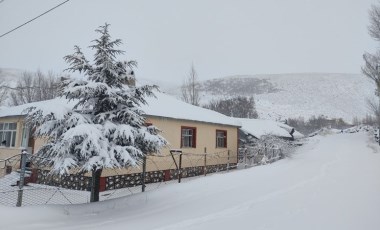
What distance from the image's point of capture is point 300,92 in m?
105

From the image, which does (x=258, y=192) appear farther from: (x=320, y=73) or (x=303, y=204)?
(x=320, y=73)

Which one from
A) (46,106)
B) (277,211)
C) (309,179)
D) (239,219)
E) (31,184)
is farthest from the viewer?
(31,184)

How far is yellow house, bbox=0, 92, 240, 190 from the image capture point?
1421 cm

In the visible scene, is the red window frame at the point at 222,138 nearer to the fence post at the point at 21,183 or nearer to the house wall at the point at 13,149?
the house wall at the point at 13,149

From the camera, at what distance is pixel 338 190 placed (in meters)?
10.1

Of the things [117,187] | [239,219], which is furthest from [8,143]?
[239,219]

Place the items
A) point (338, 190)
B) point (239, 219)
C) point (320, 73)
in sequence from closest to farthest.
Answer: point (239, 219) < point (338, 190) < point (320, 73)

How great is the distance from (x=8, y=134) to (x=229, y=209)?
13.2m

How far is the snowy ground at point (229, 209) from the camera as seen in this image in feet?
21.8

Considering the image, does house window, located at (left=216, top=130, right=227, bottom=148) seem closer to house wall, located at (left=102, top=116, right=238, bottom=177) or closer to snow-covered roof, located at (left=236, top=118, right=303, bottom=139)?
house wall, located at (left=102, top=116, right=238, bottom=177)

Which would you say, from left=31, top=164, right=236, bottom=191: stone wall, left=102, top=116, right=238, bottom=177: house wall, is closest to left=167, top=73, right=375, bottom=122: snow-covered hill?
left=102, top=116, right=238, bottom=177: house wall

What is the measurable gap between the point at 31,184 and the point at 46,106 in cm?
740

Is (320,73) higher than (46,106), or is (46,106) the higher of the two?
(320,73)

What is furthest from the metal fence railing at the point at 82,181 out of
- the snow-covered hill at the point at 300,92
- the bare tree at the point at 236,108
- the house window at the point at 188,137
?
the snow-covered hill at the point at 300,92
